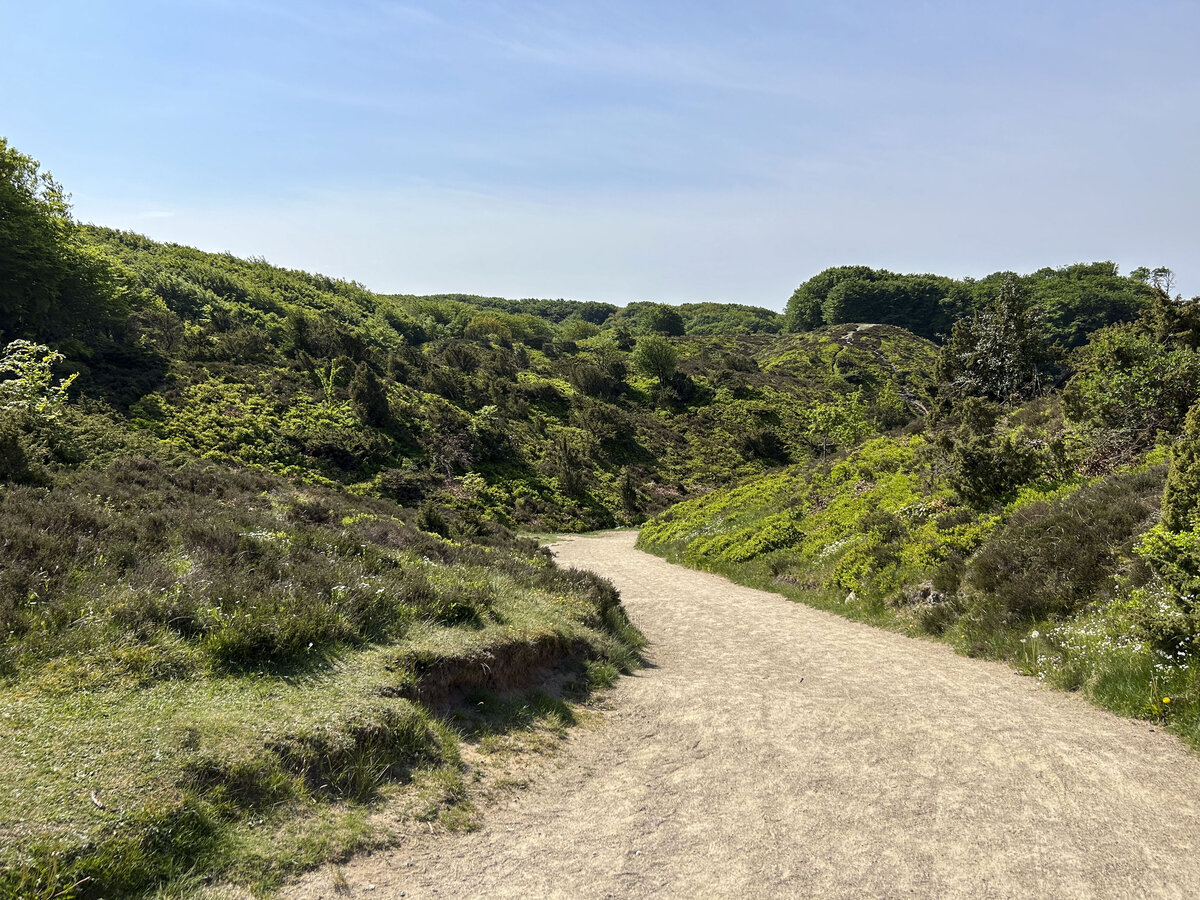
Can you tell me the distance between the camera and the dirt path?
12.6 ft

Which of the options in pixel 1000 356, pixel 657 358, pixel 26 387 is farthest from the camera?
pixel 657 358

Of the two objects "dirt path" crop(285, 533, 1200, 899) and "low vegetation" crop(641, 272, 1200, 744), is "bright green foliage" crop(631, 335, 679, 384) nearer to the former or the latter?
"low vegetation" crop(641, 272, 1200, 744)

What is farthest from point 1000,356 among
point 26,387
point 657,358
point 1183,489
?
point 657,358

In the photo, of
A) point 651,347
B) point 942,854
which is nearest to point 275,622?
point 942,854

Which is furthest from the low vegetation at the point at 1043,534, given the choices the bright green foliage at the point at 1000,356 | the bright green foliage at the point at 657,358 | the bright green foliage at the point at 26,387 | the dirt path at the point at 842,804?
the bright green foliage at the point at 657,358

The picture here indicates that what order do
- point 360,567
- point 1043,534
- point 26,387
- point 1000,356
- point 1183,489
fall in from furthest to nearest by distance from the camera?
point 1000,356 → point 26,387 → point 1043,534 → point 360,567 → point 1183,489

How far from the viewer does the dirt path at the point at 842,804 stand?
12.6 ft

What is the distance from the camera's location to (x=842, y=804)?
15.8 ft

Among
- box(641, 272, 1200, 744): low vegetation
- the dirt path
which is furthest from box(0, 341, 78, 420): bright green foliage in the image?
box(641, 272, 1200, 744): low vegetation

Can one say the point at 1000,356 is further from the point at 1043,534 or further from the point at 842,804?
the point at 842,804

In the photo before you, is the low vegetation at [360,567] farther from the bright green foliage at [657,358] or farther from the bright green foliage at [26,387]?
the bright green foliage at [657,358]

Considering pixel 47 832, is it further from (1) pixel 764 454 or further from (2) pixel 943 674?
(1) pixel 764 454

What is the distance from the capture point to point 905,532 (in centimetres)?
1355

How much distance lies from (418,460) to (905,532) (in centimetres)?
2683
